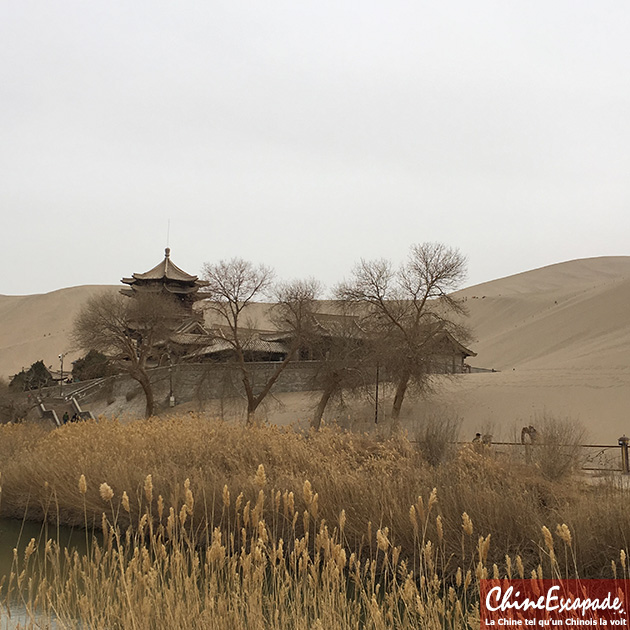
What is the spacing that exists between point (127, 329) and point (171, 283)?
49.9 feet

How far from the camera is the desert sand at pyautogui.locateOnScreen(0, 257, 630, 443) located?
31.8 metres

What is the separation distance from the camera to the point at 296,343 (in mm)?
32250

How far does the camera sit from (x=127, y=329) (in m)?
35.1

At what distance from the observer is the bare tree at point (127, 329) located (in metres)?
32.5

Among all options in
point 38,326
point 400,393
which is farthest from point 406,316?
point 38,326

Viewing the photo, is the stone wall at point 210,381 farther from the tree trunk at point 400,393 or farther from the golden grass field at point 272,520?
the golden grass field at point 272,520

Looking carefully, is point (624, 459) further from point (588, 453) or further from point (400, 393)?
point (400, 393)

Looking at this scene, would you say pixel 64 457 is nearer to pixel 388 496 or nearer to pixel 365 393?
pixel 388 496

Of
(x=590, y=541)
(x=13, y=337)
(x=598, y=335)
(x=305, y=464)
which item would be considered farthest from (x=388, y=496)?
(x=13, y=337)

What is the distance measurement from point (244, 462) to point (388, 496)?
4285mm

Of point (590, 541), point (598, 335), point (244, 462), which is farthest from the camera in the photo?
point (598, 335)

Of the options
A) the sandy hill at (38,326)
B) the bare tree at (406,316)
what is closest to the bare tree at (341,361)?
the bare tree at (406,316)

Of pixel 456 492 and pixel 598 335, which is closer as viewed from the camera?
pixel 456 492

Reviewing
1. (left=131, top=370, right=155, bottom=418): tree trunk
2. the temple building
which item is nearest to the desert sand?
(left=131, top=370, right=155, bottom=418): tree trunk
